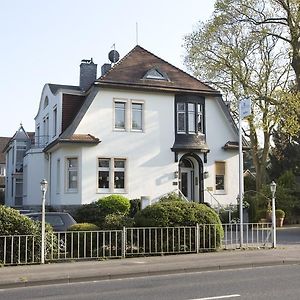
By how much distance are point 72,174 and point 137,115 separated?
492 centimetres

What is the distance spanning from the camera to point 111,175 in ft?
94.1

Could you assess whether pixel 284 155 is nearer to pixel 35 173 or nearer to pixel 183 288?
pixel 35 173

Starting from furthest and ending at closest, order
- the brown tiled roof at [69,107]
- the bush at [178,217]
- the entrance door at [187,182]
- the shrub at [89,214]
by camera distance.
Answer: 1. the entrance door at [187,182]
2. the brown tiled roof at [69,107]
3. the shrub at [89,214]
4. the bush at [178,217]

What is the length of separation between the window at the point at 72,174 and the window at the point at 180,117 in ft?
20.6

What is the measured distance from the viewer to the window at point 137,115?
29625 millimetres

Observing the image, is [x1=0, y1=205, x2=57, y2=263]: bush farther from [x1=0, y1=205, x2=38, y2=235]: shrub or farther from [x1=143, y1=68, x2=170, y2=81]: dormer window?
[x1=143, y1=68, x2=170, y2=81]: dormer window

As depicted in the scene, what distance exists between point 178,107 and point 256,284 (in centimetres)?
2025

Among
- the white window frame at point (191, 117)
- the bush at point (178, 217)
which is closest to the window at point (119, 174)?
the white window frame at point (191, 117)

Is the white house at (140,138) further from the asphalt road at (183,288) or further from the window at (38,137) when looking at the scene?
the asphalt road at (183,288)

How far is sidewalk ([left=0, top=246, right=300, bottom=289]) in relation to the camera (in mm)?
12016

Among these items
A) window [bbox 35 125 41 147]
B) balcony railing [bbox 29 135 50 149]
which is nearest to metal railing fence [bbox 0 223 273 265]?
balcony railing [bbox 29 135 50 149]

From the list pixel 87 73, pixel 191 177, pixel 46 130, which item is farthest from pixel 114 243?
pixel 46 130

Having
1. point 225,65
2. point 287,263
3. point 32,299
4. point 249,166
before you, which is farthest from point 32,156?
point 249,166

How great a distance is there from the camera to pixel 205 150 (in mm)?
30281
